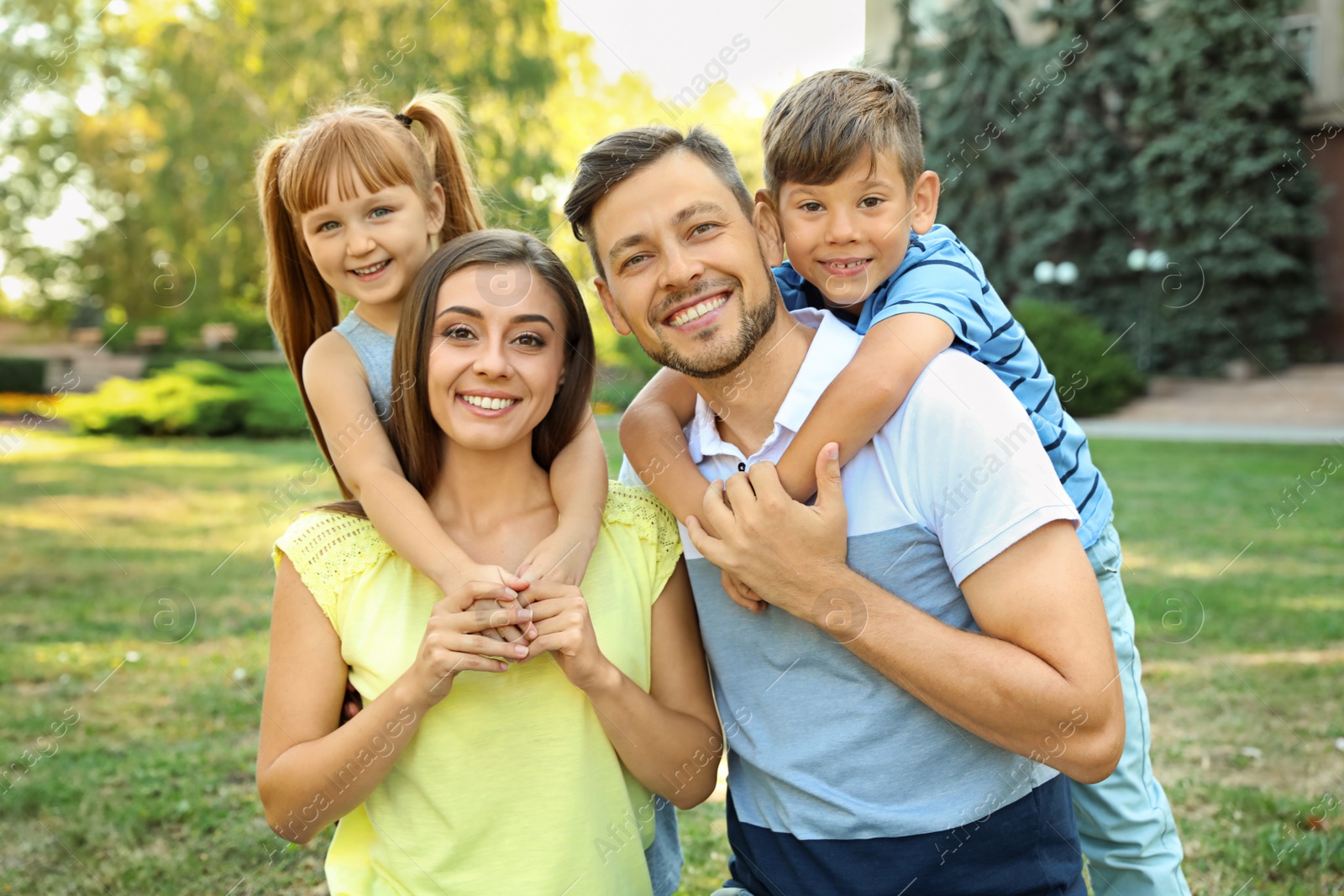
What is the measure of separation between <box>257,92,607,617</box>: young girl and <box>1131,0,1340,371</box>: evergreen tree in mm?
22452

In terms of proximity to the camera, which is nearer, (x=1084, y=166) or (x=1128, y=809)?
(x=1128, y=809)

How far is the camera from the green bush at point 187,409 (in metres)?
16.9

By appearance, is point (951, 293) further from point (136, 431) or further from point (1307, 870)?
point (136, 431)

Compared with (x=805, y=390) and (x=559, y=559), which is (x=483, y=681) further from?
(x=805, y=390)

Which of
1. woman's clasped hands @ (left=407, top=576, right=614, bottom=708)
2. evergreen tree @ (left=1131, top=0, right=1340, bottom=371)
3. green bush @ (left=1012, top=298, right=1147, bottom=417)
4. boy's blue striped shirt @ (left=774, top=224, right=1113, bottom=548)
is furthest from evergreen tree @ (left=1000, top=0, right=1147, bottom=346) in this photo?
woman's clasped hands @ (left=407, top=576, right=614, bottom=708)

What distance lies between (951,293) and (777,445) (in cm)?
57

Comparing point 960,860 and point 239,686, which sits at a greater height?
point 960,860

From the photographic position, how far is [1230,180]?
2269cm

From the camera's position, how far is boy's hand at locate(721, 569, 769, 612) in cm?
216

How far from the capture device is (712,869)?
12.1ft

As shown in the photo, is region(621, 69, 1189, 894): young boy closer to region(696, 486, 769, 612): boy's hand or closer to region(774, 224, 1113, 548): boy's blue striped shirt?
region(774, 224, 1113, 548): boy's blue striped shirt

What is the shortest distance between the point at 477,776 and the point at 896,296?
4.61ft

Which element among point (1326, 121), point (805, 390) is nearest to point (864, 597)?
point (805, 390)

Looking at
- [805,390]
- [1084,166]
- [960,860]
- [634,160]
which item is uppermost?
[634,160]
